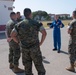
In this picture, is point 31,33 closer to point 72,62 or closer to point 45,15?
point 72,62

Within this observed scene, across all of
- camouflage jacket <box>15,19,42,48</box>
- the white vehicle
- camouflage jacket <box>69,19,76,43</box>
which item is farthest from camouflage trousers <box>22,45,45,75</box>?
the white vehicle

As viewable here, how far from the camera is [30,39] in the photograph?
16.5 feet

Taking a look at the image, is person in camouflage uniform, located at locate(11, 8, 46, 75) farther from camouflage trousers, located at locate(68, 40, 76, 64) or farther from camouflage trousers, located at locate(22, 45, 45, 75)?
camouflage trousers, located at locate(68, 40, 76, 64)

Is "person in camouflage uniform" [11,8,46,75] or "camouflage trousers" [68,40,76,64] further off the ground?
"person in camouflage uniform" [11,8,46,75]

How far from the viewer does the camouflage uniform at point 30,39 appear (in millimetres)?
4984

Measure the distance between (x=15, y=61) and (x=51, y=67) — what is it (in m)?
1.31

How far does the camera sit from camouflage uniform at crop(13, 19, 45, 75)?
4.98 m

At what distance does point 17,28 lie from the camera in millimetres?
5137

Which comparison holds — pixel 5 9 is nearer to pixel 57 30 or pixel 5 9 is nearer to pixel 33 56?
pixel 57 30

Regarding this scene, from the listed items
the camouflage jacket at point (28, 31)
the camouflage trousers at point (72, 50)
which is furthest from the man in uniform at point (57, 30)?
the camouflage jacket at point (28, 31)

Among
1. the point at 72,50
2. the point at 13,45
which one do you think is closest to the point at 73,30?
the point at 72,50

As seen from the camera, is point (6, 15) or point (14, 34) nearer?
point (14, 34)

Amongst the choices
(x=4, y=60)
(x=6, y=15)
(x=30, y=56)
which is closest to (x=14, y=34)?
(x=30, y=56)

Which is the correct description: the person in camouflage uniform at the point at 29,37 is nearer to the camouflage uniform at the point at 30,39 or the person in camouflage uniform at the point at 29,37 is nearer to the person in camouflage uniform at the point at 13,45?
the camouflage uniform at the point at 30,39
